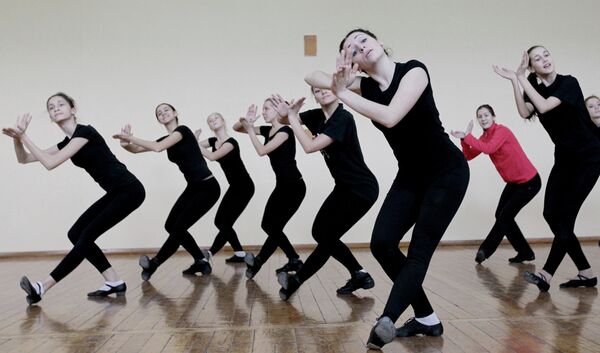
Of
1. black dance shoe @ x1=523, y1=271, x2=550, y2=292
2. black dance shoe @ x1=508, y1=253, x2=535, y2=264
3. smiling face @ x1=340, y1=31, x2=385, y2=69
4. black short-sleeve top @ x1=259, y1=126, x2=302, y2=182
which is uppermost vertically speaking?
smiling face @ x1=340, y1=31, x2=385, y2=69

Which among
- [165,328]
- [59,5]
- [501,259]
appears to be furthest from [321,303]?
[59,5]

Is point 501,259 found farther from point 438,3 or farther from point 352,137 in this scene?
point 438,3

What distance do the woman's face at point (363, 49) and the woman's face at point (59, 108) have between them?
198 centimetres

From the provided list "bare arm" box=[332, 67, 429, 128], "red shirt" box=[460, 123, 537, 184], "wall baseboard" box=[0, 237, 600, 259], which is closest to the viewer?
"bare arm" box=[332, 67, 429, 128]

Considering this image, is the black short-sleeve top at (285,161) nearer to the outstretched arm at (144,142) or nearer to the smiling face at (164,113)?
the outstretched arm at (144,142)

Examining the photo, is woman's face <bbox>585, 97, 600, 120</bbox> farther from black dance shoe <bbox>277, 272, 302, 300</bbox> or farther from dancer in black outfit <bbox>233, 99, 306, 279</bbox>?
black dance shoe <bbox>277, 272, 302, 300</bbox>

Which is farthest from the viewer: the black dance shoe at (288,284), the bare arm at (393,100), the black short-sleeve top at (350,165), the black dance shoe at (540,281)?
the black dance shoe at (540,281)

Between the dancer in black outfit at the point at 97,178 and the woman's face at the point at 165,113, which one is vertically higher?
the woman's face at the point at 165,113

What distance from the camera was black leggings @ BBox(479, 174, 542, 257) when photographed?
4352 mm

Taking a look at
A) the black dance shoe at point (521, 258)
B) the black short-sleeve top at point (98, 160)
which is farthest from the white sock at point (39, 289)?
the black dance shoe at point (521, 258)

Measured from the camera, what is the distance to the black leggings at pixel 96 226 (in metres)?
3.23

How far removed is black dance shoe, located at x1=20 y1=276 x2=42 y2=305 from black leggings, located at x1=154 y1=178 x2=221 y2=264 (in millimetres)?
919

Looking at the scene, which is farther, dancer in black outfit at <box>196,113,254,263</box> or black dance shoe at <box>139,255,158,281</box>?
dancer in black outfit at <box>196,113,254,263</box>

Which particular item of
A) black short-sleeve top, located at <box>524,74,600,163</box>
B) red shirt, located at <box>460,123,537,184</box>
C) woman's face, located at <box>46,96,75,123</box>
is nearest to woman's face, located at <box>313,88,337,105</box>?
black short-sleeve top, located at <box>524,74,600,163</box>
